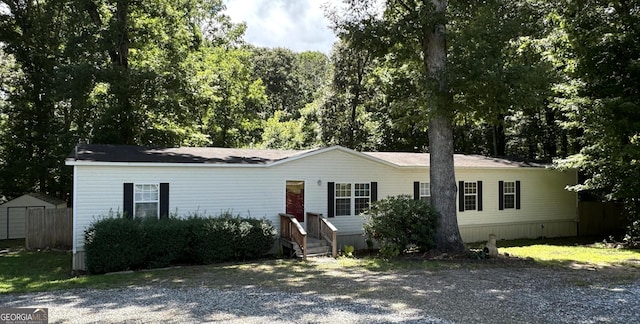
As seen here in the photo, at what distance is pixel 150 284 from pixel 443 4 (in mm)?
11135

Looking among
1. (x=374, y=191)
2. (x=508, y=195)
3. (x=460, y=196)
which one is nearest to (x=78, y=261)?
(x=374, y=191)

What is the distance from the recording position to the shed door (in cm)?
1595

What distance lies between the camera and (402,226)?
14.1 m

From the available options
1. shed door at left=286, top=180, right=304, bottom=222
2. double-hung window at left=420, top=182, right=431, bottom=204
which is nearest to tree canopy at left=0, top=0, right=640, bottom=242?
double-hung window at left=420, top=182, right=431, bottom=204

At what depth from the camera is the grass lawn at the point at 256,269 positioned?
10469 millimetres

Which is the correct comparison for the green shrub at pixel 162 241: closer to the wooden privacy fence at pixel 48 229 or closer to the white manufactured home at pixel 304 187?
the white manufactured home at pixel 304 187

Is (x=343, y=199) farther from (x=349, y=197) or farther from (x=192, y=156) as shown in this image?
(x=192, y=156)

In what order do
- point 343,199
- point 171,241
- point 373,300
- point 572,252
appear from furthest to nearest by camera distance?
point 343,199 < point 572,252 < point 171,241 < point 373,300

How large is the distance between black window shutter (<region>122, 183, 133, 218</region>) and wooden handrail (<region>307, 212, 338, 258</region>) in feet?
18.3

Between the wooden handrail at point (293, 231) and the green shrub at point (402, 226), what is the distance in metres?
2.18

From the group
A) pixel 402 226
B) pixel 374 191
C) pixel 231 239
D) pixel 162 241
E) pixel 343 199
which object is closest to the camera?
pixel 162 241

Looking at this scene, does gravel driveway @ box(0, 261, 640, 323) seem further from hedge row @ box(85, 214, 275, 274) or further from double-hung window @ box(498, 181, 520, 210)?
double-hung window @ box(498, 181, 520, 210)

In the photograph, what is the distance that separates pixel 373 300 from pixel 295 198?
8.00 m

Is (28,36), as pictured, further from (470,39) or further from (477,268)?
(477,268)
